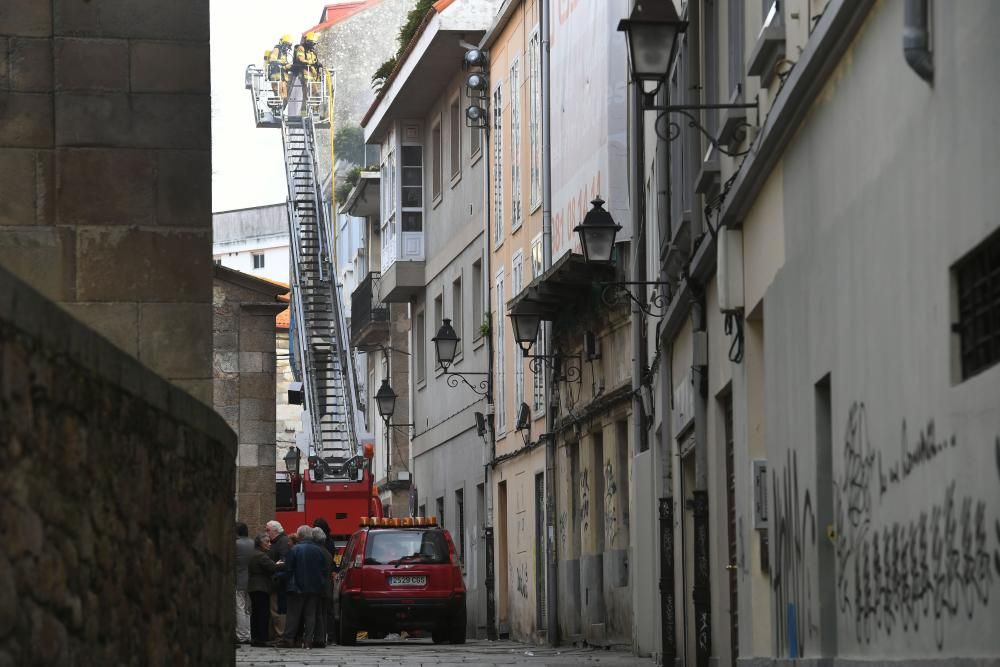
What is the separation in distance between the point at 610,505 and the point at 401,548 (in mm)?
3981

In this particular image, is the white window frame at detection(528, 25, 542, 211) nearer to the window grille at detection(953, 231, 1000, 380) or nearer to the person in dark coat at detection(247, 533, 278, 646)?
the person in dark coat at detection(247, 533, 278, 646)

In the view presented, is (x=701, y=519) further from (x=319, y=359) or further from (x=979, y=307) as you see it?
(x=319, y=359)

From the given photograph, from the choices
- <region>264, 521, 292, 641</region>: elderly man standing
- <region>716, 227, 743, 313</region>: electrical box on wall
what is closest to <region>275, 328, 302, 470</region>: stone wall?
<region>264, 521, 292, 641</region>: elderly man standing

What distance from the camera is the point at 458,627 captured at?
29203 millimetres

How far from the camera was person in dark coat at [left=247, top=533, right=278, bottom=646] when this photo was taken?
2553 centimetres

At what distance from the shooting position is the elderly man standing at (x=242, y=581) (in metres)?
25.9

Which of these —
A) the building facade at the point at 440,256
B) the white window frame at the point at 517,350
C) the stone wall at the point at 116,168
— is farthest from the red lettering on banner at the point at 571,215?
the stone wall at the point at 116,168

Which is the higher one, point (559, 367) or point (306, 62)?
point (306, 62)

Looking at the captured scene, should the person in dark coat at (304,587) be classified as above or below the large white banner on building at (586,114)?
below

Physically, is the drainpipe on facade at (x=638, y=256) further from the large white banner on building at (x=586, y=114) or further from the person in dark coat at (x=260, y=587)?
the person in dark coat at (x=260, y=587)

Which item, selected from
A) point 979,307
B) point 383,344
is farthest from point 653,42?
point 383,344

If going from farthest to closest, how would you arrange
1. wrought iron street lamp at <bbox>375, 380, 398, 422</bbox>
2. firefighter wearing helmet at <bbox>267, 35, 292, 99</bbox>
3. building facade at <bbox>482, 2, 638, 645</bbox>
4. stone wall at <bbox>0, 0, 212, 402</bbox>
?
firefighter wearing helmet at <bbox>267, 35, 292, 99</bbox>, wrought iron street lamp at <bbox>375, 380, 398, 422</bbox>, building facade at <bbox>482, 2, 638, 645</bbox>, stone wall at <bbox>0, 0, 212, 402</bbox>

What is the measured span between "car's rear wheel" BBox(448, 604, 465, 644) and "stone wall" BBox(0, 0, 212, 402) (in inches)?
632

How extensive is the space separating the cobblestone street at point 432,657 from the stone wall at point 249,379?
517 cm
